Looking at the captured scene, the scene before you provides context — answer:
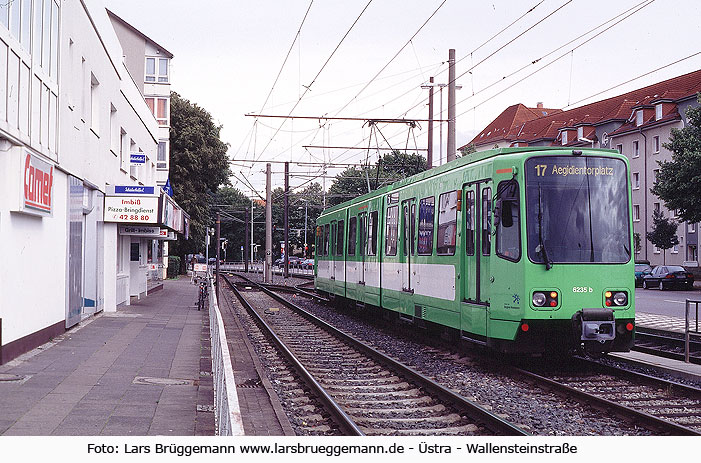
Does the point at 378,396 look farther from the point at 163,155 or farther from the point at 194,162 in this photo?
the point at 194,162

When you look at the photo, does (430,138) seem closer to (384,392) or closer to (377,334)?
(377,334)

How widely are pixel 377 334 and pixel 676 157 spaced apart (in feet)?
105

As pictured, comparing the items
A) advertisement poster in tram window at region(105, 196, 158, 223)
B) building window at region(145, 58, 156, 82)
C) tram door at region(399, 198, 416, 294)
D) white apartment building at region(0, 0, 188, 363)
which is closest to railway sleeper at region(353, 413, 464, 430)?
white apartment building at region(0, 0, 188, 363)

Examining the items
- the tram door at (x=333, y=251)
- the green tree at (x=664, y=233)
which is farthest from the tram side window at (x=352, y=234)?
the green tree at (x=664, y=233)

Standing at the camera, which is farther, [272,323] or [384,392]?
[272,323]

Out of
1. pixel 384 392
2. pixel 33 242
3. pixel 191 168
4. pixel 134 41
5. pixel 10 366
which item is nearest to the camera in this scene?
pixel 384 392

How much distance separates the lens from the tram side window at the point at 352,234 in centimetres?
2352

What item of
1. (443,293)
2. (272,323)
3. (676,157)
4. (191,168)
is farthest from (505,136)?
(443,293)

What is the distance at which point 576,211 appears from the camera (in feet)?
41.1

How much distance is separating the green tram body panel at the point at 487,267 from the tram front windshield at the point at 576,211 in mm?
52

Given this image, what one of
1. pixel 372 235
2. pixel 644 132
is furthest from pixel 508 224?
pixel 644 132

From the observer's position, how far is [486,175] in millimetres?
13086

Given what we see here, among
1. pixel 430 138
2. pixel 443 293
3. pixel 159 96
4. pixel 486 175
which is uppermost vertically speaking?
pixel 159 96

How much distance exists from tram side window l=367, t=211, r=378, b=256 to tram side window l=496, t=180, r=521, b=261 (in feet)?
27.2
